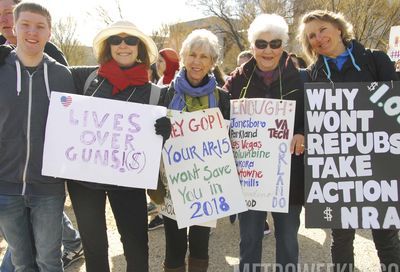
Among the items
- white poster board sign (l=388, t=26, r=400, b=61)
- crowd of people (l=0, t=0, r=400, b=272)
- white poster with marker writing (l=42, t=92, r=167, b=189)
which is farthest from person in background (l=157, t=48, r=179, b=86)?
white poster board sign (l=388, t=26, r=400, b=61)

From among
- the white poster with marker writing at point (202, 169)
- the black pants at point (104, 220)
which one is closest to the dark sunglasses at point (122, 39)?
the white poster with marker writing at point (202, 169)

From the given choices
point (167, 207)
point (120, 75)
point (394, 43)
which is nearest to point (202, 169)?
point (167, 207)

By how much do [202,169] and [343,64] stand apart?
1.34 meters

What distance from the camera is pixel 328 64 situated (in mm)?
2869

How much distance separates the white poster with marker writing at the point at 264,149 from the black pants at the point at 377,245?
0.55 m

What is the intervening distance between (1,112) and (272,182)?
191 centimetres

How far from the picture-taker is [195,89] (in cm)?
274

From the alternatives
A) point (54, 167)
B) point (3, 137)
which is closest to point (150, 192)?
point (54, 167)

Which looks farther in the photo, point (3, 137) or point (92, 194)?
point (92, 194)

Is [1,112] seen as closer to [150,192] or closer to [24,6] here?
[24,6]

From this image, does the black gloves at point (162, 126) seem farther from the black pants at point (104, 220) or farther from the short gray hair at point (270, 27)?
the short gray hair at point (270, 27)

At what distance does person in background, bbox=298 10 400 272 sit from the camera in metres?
2.80

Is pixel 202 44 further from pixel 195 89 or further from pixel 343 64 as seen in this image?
pixel 343 64

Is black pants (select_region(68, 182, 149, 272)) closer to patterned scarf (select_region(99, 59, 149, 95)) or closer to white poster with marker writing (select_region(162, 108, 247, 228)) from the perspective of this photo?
white poster with marker writing (select_region(162, 108, 247, 228))
